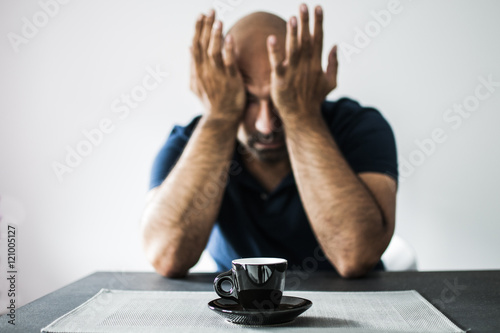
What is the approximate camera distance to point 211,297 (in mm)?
794

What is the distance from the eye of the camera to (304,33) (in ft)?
3.85

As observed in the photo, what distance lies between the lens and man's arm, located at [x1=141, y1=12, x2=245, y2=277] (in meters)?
1.16

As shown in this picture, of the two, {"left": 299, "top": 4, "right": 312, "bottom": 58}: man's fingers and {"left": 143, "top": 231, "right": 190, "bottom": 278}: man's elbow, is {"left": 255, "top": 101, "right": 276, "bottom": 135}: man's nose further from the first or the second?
{"left": 143, "top": 231, "right": 190, "bottom": 278}: man's elbow

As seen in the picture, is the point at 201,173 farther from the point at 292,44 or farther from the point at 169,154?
the point at 292,44

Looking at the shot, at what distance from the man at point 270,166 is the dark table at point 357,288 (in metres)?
0.08

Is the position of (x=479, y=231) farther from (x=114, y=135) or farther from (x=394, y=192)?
(x=114, y=135)

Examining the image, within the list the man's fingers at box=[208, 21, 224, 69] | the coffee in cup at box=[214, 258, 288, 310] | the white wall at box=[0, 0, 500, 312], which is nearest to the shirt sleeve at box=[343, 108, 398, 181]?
the man's fingers at box=[208, 21, 224, 69]

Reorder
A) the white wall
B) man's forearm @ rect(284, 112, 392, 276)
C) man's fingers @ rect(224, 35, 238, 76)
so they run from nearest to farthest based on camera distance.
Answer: man's forearm @ rect(284, 112, 392, 276) < man's fingers @ rect(224, 35, 238, 76) < the white wall

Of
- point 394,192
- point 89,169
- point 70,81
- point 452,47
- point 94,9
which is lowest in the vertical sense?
point 89,169

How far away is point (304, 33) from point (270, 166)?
0.37 meters

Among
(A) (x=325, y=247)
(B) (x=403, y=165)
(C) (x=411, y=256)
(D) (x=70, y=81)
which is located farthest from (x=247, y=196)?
(D) (x=70, y=81)

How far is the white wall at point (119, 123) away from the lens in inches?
85.7

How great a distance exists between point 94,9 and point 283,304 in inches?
80.6

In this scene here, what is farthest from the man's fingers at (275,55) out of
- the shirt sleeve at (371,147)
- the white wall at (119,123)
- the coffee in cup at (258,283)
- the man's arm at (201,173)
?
the white wall at (119,123)
